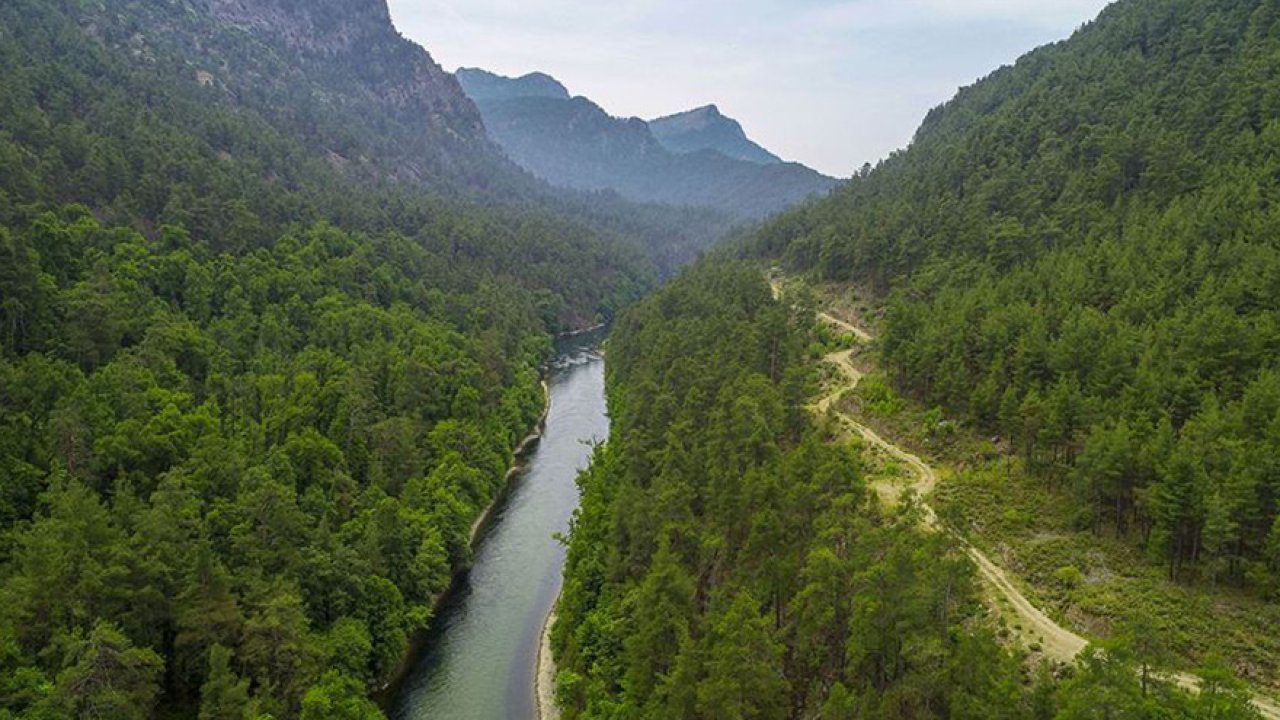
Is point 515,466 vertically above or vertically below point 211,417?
below

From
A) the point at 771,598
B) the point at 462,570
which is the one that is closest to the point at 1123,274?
the point at 771,598

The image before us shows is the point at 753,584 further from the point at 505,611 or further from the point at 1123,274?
the point at 1123,274

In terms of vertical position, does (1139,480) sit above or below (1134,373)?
below

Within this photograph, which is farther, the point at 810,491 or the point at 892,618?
the point at 810,491

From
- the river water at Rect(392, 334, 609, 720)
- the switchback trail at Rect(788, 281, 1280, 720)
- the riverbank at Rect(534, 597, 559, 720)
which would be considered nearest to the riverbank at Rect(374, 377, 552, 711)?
the river water at Rect(392, 334, 609, 720)

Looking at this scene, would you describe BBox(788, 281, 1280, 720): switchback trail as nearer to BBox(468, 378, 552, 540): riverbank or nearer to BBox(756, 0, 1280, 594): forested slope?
BBox(756, 0, 1280, 594): forested slope

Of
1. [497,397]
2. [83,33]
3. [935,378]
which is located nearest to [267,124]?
[83,33]

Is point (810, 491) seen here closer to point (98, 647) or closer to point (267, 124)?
point (98, 647)
